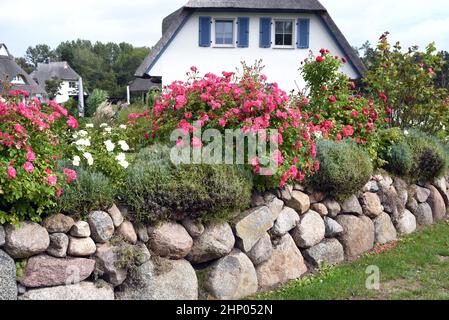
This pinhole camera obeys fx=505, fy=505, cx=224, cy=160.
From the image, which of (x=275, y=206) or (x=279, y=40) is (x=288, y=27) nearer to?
(x=279, y=40)

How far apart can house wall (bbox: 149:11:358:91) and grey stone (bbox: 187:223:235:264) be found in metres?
14.0

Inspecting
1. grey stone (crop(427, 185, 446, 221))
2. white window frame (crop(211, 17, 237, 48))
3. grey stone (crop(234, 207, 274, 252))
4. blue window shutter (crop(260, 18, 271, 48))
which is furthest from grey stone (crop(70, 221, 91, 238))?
blue window shutter (crop(260, 18, 271, 48))

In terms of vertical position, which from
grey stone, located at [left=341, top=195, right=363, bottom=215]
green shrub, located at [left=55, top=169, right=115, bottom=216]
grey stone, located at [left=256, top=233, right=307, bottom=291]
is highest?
green shrub, located at [left=55, top=169, right=115, bottom=216]

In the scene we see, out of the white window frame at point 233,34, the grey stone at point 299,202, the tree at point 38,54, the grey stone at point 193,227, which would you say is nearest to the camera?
the grey stone at point 193,227

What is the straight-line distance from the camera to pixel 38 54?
74.9 m

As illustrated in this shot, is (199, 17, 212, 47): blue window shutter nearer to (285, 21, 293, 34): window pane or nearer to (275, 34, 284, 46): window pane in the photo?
(275, 34, 284, 46): window pane

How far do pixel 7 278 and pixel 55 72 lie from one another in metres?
57.7

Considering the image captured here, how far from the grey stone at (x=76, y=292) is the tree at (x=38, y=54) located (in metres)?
76.2

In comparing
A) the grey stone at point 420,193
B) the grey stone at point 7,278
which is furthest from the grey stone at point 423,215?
the grey stone at point 7,278

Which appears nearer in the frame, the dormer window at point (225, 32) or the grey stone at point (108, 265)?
the grey stone at point (108, 265)

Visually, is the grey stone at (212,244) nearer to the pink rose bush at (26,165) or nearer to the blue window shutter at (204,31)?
the pink rose bush at (26,165)

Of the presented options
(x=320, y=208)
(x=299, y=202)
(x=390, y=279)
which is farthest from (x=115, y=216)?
(x=390, y=279)

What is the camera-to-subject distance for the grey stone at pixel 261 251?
187 inches

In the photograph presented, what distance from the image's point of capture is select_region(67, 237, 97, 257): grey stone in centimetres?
372
